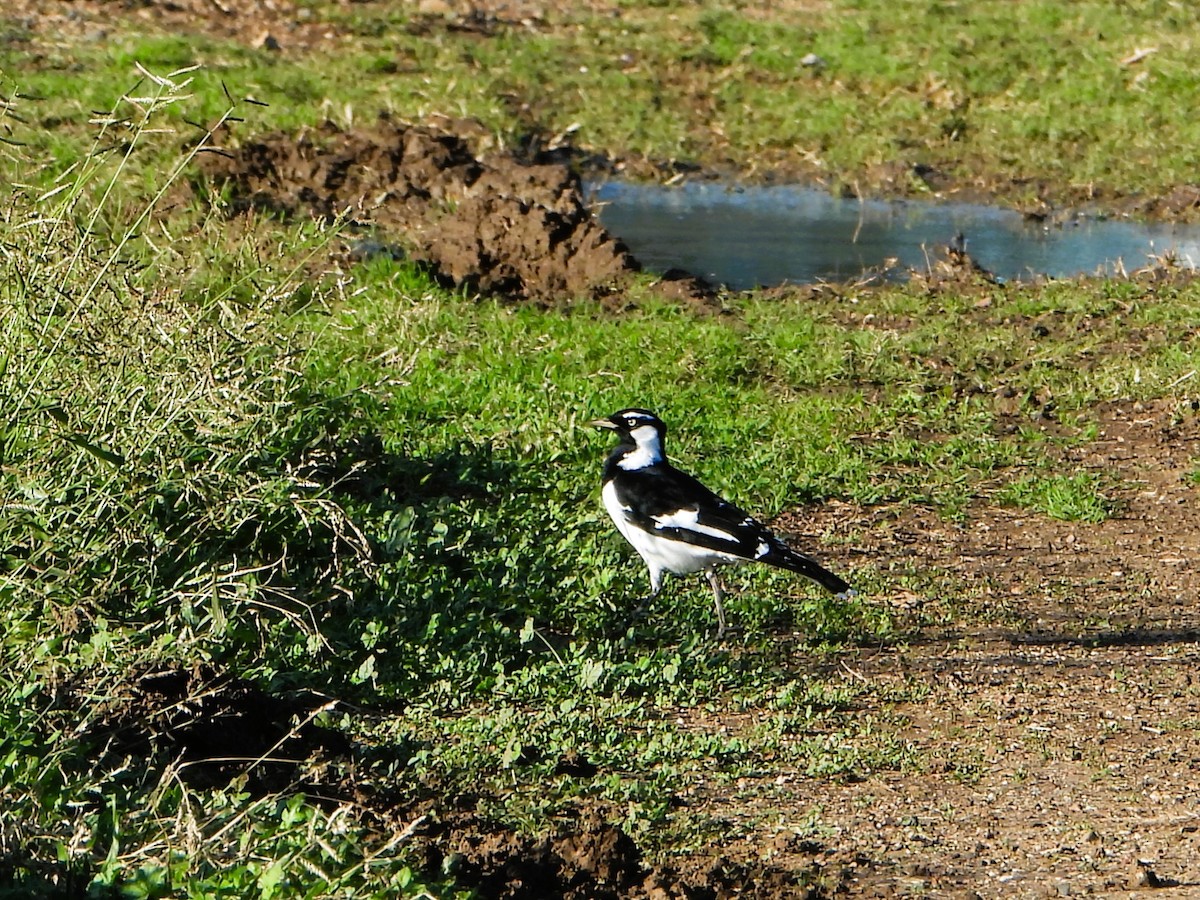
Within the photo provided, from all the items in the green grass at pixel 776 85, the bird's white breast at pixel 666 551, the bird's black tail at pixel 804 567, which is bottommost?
the green grass at pixel 776 85

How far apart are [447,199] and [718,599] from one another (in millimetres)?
6020

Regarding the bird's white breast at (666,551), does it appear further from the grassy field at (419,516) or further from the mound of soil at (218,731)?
the mound of soil at (218,731)

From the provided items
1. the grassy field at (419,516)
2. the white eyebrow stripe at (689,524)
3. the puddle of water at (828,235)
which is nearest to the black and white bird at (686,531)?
the white eyebrow stripe at (689,524)

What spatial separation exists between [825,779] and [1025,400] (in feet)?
14.3

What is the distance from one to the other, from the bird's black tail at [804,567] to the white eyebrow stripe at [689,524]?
161mm

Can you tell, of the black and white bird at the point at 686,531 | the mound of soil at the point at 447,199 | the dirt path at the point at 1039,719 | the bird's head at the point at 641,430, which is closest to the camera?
the dirt path at the point at 1039,719

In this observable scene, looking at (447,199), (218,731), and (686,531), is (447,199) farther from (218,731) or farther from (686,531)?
(218,731)

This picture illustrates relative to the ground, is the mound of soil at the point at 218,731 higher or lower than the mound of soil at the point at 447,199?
higher

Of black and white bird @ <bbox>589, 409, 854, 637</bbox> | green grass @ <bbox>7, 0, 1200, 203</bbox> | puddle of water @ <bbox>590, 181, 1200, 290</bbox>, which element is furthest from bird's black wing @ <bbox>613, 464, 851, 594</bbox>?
green grass @ <bbox>7, 0, 1200, 203</bbox>

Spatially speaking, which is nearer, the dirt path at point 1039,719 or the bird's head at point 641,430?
the dirt path at point 1039,719

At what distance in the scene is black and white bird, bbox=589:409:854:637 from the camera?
6.30 m

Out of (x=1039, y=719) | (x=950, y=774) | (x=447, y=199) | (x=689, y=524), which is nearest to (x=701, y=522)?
(x=689, y=524)

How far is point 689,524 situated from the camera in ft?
21.0

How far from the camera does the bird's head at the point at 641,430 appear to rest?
716 centimetres
